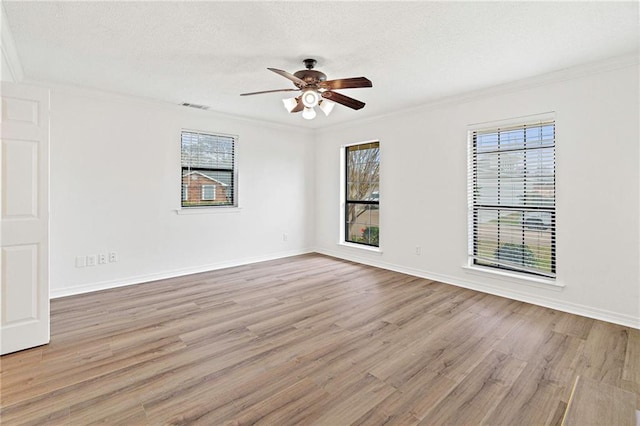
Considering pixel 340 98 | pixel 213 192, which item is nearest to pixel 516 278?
pixel 340 98

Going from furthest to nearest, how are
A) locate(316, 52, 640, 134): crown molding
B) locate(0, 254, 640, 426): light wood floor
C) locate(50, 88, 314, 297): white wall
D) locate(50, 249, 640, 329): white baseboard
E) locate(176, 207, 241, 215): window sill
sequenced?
locate(176, 207, 241, 215): window sill
locate(50, 88, 314, 297): white wall
locate(50, 249, 640, 329): white baseboard
locate(316, 52, 640, 134): crown molding
locate(0, 254, 640, 426): light wood floor

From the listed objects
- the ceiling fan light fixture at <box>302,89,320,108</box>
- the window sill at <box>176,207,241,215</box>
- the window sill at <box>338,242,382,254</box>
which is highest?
the ceiling fan light fixture at <box>302,89,320,108</box>

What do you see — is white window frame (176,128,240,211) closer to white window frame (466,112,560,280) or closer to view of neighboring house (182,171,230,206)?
view of neighboring house (182,171,230,206)

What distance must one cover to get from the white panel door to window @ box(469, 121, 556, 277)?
4.55m

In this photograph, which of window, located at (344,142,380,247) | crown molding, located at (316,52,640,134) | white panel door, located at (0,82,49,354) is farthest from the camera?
window, located at (344,142,380,247)

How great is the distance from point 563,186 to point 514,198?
52 cm

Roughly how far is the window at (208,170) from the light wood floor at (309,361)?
172cm

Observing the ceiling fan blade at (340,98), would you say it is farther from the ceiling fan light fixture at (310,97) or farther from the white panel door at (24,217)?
the white panel door at (24,217)

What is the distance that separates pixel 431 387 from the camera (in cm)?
212

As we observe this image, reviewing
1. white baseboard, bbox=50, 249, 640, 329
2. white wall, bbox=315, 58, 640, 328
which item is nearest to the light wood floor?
white baseboard, bbox=50, 249, 640, 329

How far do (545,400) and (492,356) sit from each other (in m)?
0.53

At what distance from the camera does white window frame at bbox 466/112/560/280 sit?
3.56 metres

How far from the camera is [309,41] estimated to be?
2.69 metres

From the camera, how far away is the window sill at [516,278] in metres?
3.54
